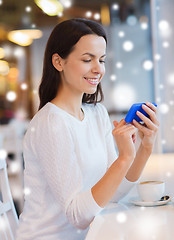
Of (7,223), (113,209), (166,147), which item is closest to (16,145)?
(166,147)

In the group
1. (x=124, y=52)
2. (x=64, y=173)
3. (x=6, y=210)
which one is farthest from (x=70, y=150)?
(x=124, y=52)

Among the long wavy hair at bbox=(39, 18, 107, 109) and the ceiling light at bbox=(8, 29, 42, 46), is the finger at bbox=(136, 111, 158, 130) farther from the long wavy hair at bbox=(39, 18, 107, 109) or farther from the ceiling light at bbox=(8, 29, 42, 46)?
the ceiling light at bbox=(8, 29, 42, 46)

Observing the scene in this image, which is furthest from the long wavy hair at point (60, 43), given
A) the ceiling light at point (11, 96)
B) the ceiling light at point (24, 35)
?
the ceiling light at point (11, 96)

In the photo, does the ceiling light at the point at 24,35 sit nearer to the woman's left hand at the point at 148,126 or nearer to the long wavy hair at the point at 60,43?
the long wavy hair at the point at 60,43

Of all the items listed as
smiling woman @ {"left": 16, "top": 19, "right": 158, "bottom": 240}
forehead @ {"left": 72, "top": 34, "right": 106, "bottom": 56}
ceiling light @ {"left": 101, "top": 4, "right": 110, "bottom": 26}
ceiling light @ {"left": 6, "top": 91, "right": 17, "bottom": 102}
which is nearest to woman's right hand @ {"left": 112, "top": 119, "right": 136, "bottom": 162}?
smiling woman @ {"left": 16, "top": 19, "right": 158, "bottom": 240}

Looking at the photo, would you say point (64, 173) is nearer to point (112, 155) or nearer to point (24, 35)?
point (112, 155)

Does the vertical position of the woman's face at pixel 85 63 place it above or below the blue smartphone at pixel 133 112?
above

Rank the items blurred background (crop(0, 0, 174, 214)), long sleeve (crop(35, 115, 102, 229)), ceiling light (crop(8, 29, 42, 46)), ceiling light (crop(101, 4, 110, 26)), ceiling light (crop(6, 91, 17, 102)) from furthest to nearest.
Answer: ceiling light (crop(6, 91, 17, 102)) → ceiling light (crop(8, 29, 42, 46)) → ceiling light (crop(101, 4, 110, 26)) → blurred background (crop(0, 0, 174, 214)) → long sleeve (crop(35, 115, 102, 229))

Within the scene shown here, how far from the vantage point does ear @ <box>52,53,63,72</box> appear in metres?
0.91

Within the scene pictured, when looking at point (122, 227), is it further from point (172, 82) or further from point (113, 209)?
point (172, 82)

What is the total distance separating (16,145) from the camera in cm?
295

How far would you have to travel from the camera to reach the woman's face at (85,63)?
88cm

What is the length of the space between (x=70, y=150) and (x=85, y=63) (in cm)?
23

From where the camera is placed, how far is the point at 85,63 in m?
0.88
